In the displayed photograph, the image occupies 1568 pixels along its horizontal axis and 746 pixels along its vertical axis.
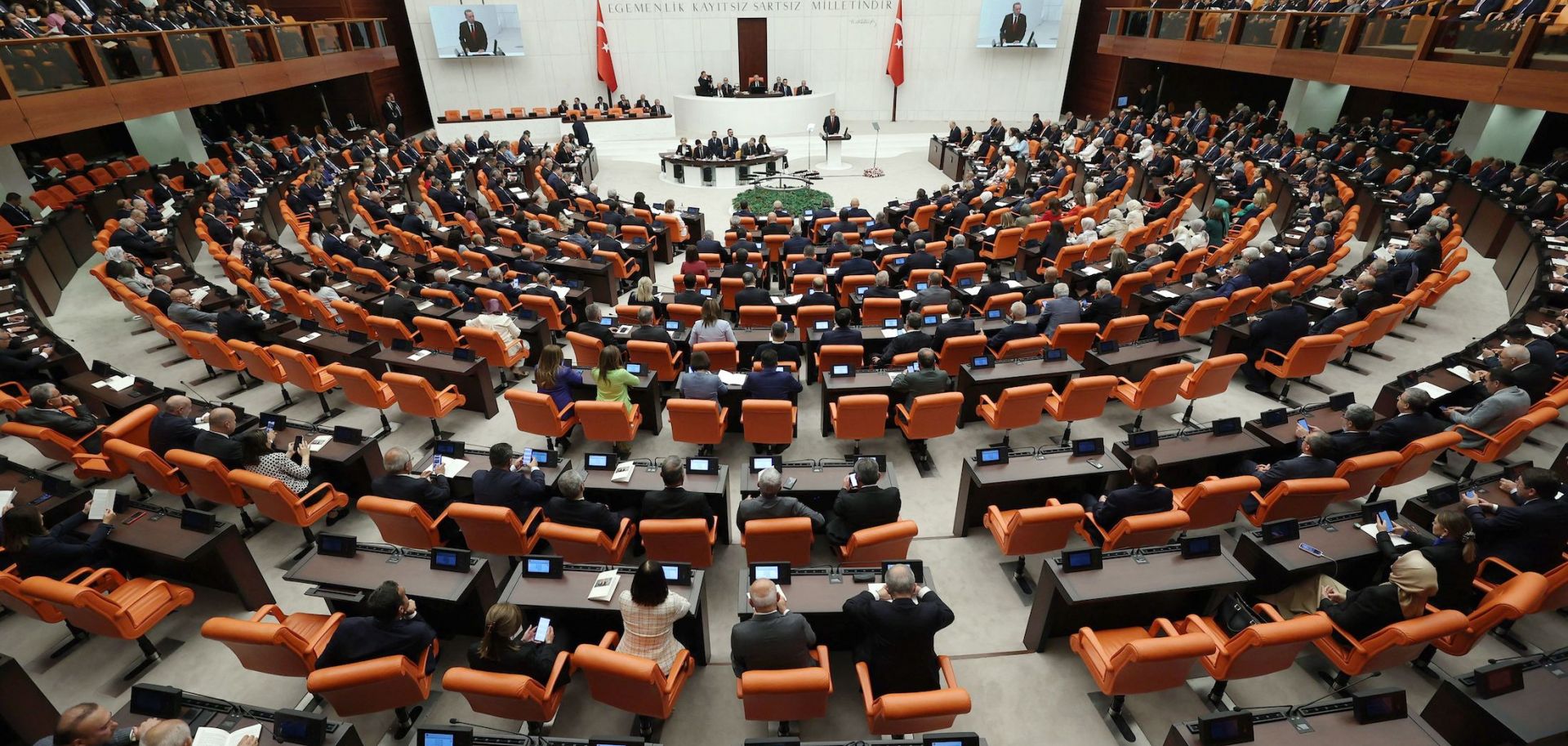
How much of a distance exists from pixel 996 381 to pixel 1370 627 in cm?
387

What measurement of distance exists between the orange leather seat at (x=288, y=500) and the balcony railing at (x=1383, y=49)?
58.1 ft

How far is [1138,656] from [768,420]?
3755 mm

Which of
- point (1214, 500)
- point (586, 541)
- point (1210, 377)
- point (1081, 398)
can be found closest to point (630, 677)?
point (586, 541)

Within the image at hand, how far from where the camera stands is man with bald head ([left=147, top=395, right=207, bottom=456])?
607 cm

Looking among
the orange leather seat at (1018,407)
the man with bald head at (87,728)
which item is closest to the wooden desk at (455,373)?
the man with bald head at (87,728)

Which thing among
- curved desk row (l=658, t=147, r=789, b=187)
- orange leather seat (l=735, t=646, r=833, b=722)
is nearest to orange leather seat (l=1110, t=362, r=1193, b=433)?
orange leather seat (l=735, t=646, r=833, b=722)

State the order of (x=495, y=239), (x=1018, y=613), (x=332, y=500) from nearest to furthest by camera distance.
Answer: (x=1018, y=613) < (x=332, y=500) < (x=495, y=239)

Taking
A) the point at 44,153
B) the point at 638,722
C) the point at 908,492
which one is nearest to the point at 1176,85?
the point at 908,492

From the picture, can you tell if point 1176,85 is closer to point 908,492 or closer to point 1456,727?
point 908,492

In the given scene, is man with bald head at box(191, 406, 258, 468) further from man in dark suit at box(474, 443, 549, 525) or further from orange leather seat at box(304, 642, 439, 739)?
orange leather seat at box(304, 642, 439, 739)

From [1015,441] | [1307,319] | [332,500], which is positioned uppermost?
[1307,319]

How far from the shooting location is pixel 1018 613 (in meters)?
5.36

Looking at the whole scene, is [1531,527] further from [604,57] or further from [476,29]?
[476,29]

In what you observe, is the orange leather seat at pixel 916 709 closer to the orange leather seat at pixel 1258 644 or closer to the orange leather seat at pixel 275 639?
the orange leather seat at pixel 1258 644
